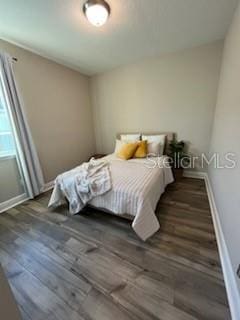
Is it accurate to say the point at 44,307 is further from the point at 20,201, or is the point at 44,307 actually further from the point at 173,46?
the point at 173,46

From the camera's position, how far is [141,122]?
3520mm

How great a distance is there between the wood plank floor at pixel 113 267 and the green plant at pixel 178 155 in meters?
1.09

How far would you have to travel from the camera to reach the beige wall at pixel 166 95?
2740 mm

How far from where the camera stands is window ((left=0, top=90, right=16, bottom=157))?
7.98 ft

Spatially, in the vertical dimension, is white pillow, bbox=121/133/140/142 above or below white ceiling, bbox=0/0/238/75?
below

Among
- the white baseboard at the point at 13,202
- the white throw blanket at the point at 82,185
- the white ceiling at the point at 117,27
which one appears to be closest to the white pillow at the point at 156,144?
the white throw blanket at the point at 82,185

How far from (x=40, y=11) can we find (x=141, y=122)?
240 cm

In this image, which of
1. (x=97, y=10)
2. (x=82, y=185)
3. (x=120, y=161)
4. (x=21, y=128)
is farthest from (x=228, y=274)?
(x=21, y=128)

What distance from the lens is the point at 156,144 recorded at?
9.84 feet

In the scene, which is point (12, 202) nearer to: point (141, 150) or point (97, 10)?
point (141, 150)

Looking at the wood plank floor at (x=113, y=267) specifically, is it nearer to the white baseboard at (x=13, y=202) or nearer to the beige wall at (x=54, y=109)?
the white baseboard at (x=13, y=202)

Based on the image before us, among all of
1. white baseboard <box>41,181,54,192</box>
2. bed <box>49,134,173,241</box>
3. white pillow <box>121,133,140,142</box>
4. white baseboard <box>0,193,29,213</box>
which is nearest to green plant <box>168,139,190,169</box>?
white pillow <box>121,133,140,142</box>

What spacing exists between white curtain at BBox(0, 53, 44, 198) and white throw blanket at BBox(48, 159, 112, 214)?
0.72 m

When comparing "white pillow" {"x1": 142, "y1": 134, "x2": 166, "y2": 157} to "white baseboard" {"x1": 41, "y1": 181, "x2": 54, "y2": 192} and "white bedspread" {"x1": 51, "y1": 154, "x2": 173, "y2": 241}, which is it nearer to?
"white bedspread" {"x1": 51, "y1": 154, "x2": 173, "y2": 241}
